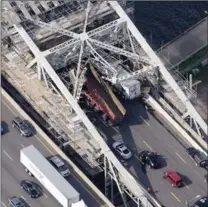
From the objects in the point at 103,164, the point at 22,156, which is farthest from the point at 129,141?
the point at 22,156

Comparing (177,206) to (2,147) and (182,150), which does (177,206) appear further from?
(2,147)

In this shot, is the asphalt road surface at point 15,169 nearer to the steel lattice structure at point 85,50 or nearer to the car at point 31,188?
the car at point 31,188

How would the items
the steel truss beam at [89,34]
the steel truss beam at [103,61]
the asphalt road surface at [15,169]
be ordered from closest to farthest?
the asphalt road surface at [15,169]
the steel truss beam at [89,34]
the steel truss beam at [103,61]

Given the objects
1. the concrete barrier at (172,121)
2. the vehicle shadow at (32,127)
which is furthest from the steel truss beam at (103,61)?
the vehicle shadow at (32,127)

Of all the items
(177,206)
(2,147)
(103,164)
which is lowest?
(177,206)

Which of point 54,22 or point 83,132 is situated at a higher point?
point 54,22

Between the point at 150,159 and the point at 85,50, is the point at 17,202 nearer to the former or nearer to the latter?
the point at 150,159
